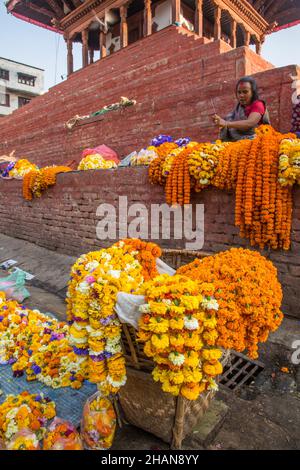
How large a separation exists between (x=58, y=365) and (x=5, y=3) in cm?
1741

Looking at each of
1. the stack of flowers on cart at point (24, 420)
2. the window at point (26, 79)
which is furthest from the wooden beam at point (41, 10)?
the window at point (26, 79)

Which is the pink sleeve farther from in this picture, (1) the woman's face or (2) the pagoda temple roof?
(2) the pagoda temple roof

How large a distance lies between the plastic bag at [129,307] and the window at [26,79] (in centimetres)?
3925

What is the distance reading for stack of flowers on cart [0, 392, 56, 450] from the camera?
183 cm

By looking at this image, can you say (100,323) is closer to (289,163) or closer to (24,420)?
(24,420)

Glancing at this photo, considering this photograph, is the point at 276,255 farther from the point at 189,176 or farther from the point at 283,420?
the point at 283,420

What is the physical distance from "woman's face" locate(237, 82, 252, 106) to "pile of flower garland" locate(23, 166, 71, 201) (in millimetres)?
4059

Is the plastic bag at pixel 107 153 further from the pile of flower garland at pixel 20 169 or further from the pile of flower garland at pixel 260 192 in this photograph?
the pile of flower garland at pixel 260 192

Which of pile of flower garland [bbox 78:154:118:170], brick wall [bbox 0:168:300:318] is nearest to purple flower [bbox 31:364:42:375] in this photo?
brick wall [bbox 0:168:300:318]

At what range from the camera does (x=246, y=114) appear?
4.53 metres

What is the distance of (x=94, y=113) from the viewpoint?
9.48 meters

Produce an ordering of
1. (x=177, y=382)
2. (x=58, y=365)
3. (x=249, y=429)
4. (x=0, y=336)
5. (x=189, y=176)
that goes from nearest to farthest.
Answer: (x=177, y=382) < (x=249, y=429) < (x=58, y=365) < (x=0, y=336) < (x=189, y=176)

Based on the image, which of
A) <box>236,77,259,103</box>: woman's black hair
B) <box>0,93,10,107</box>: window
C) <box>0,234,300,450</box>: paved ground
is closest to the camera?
<box>0,234,300,450</box>: paved ground
